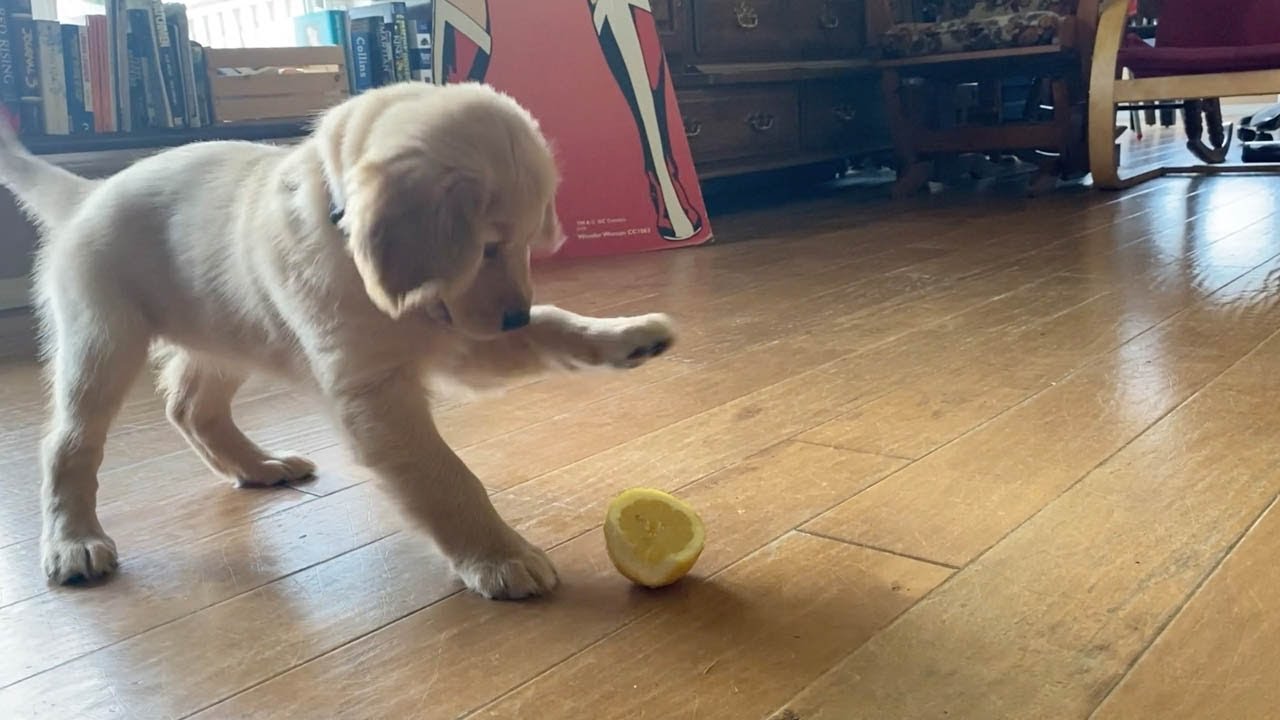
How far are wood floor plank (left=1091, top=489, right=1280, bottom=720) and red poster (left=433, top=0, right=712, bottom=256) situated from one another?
262 cm

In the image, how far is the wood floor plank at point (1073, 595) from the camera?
0.85 metres

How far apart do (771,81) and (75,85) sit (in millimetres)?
2450

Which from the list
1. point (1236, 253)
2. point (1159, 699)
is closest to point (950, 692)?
point (1159, 699)

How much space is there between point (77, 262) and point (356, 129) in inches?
18.9

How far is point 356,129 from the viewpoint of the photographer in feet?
3.76

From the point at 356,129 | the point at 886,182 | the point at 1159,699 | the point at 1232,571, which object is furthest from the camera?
the point at 886,182

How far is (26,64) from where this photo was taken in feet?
10.2

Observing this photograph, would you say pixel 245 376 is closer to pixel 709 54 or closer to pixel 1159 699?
pixel 1159 699

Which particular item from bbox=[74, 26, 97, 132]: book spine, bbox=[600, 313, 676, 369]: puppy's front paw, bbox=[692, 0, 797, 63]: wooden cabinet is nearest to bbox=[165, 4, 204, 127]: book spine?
A: bbox=[74, 26, 97, 132]: book spine

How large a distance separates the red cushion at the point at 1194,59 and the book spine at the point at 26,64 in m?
3.51

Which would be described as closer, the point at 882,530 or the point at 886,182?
the point at 882,530

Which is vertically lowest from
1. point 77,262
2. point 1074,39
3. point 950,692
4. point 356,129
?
point 950,692

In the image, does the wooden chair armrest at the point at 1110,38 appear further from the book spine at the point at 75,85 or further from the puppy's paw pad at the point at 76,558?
the puppy's paw pad at the point at 76,558

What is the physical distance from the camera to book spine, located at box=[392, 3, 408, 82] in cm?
369
